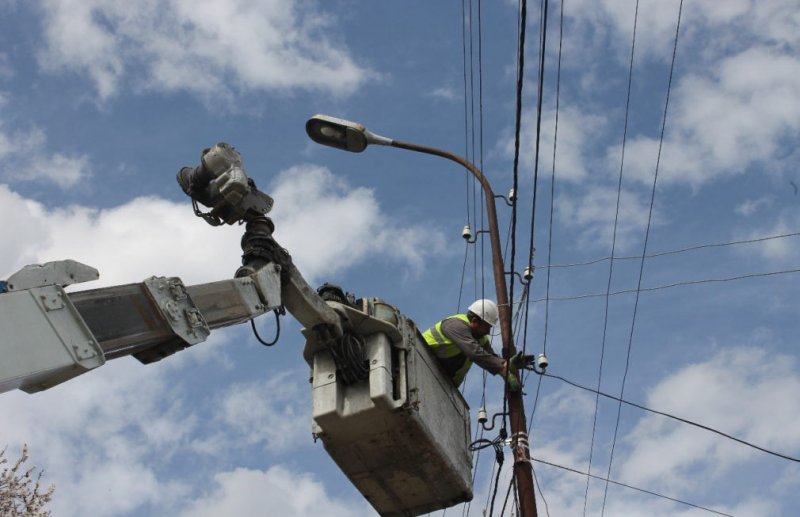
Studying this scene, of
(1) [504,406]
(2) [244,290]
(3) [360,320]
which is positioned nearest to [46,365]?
(2) [244,290]

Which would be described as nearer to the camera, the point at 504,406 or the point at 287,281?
the point at 287,281

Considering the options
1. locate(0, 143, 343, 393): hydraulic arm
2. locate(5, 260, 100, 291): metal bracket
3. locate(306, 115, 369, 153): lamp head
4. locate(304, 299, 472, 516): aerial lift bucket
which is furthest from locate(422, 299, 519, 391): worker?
locate(5, 260, 100, 291): metal bracket

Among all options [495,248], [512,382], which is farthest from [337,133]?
[512,382]

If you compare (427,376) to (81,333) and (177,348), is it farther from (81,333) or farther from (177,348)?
(81,333)

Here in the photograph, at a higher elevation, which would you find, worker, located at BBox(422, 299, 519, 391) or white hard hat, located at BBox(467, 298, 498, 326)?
white hard hat, located at BBox(467, 298, 498, 326)

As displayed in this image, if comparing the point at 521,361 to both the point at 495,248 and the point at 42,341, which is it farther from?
the point at 42,341

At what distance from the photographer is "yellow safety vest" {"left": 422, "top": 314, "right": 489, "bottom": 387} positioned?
7.84 m

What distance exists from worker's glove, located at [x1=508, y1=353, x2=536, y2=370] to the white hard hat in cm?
67

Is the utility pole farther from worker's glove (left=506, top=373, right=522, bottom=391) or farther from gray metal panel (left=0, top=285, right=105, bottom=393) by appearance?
gray metal panel (left=0, top=285, right=105, bottom=393)

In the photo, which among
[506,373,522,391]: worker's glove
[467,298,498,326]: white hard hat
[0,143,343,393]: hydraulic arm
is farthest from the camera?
[467,298,498,326]: white hard hat

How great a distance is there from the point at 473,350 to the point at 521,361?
0.38 metres

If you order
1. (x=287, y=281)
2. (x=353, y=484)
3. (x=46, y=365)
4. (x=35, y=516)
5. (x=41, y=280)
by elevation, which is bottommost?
(x=46, y=365)

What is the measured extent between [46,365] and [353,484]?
11.4ft

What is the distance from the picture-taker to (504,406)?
777 cm
